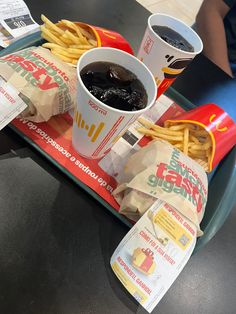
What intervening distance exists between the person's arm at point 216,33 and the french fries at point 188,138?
0.59 m

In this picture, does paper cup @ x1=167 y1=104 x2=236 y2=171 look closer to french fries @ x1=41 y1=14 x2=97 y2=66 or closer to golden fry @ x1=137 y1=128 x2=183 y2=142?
golden fry @ x1=137 y1=128 x2=183 y2=142

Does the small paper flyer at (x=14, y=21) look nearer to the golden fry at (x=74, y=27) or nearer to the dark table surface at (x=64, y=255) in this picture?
the golden fry at (x=74, y=27)

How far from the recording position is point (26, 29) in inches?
30.3

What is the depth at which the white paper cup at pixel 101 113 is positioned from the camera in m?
0.48

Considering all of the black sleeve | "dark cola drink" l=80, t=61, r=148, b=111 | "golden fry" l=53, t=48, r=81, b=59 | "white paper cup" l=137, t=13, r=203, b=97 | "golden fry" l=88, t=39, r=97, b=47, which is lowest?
"golden fry" l=53, t=48, r=81, b=59

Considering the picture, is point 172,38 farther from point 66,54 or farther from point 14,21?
point 14,21

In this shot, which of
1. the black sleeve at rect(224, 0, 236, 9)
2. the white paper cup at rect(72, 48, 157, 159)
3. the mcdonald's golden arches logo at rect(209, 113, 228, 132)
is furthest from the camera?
the black sleeve at rect(224, 0, 236, 9)

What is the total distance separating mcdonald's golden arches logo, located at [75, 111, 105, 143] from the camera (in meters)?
0.53

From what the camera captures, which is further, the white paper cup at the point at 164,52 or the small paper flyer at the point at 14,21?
the small paper flyer at the point at 14,21

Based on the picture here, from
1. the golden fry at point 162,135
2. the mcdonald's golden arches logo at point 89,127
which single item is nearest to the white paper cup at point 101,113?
the mcdonald's golden arches logo at point 89,127

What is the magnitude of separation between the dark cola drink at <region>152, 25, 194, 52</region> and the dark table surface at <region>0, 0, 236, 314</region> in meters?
0.38

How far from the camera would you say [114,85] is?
52cm

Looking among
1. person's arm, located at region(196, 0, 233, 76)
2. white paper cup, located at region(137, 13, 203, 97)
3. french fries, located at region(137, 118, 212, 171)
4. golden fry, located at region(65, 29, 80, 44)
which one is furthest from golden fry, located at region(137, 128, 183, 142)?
person's arm, located at region(196, 0, 233, 76)

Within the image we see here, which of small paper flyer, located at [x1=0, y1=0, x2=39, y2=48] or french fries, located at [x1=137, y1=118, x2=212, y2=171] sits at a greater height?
french fries, located at [x1=137, y1=118, x2=212, y2=171]
